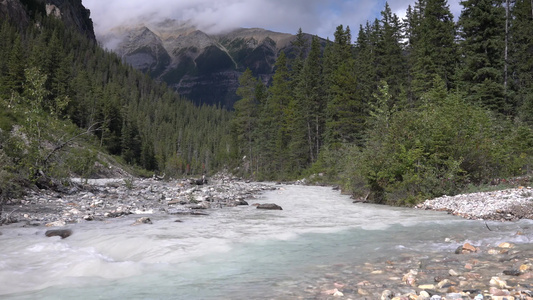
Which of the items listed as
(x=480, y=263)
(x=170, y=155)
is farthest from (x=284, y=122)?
(x=170, y=155)

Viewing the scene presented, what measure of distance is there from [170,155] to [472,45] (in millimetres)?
126500

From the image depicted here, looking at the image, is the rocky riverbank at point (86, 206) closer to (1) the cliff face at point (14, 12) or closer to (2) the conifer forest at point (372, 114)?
(2) the conifer forest at point (372, 114)

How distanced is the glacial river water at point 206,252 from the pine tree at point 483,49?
813 inches

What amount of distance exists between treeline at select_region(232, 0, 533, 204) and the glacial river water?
17.8ft

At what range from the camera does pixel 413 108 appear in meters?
19.7

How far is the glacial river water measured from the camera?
488 centimetres

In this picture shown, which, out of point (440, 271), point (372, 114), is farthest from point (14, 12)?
point (440, 271)

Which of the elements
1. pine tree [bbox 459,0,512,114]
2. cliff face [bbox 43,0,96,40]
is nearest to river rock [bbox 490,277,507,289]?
pine tree [bbox 459,0,512,114]

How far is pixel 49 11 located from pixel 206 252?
185526 millimetres

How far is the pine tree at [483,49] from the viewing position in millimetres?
26441

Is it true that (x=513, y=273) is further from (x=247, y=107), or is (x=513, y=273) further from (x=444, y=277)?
(x=247, y=107)

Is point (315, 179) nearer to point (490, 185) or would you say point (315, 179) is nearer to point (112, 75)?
point (490, 185)

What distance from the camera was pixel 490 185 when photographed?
1452 cm

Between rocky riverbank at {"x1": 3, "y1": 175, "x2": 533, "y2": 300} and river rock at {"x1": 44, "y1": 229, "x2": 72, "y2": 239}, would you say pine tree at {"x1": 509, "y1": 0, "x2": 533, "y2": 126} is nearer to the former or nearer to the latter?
rocky riverbank at {"x1": 3, "y1": 175, "x2": 533, "y2": 300}
